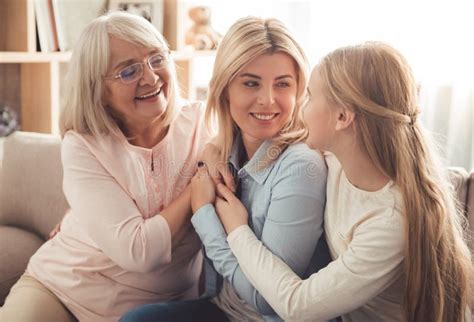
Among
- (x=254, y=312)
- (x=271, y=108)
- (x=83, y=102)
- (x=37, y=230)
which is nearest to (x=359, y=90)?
(x=271, y=108)

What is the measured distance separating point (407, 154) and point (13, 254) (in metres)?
1.35

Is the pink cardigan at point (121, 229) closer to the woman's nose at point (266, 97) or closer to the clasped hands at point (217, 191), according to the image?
the clasped hands at point (217, 191)

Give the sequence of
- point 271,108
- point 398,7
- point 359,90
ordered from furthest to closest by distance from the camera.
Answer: point 398,7 → point 271,108 → point 359,90

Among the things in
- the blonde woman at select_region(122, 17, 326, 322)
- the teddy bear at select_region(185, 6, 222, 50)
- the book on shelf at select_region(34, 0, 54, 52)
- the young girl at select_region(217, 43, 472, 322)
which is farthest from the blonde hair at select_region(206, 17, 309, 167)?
the teddy bear at select_region(185, 6, 222, 50)

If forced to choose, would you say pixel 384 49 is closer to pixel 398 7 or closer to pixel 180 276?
pixel 180 276

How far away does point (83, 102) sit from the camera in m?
1.66

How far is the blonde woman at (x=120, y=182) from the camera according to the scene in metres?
1.60

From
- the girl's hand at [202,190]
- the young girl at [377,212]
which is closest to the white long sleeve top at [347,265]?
the young girl at [377,212]

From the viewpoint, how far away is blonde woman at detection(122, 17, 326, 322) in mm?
1442

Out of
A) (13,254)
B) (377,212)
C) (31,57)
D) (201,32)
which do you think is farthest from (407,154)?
(201,32)

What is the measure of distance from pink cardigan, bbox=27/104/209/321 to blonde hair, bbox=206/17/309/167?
0.57 ft

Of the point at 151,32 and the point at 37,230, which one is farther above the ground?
the point at 151,32

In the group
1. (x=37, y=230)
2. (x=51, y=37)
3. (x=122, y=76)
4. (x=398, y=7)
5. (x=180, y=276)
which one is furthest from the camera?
(x=398, y=7)

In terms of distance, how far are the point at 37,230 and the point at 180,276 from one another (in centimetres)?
72
